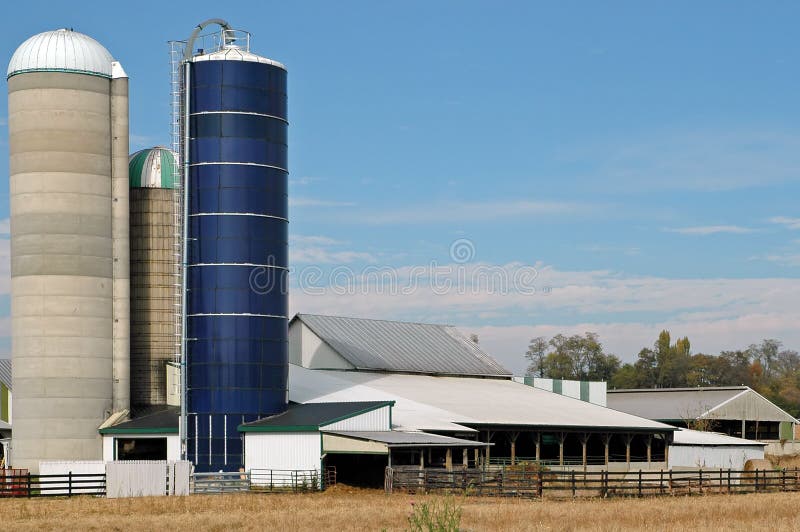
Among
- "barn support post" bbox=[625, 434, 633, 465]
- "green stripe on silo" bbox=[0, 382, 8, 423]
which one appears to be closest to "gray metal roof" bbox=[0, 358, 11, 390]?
"green stripe on silo" bbox=[0, 382, 8, 423]

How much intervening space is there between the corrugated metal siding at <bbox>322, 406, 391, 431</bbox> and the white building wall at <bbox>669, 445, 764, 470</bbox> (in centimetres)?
2763

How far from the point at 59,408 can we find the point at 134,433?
14.0 ft

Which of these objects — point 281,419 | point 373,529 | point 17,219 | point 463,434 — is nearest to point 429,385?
point 463,434

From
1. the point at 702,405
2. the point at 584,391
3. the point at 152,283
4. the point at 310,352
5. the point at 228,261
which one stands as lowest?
the point at 702,405

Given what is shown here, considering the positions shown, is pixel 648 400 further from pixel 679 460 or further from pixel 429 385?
pixel 429 385

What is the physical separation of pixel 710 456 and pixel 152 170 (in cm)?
4126

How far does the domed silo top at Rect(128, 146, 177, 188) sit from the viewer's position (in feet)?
228

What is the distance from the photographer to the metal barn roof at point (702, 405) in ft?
332

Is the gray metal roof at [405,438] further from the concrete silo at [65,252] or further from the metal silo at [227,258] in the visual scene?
the concrete silo at [65,252]

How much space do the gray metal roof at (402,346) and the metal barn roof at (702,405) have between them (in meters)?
18.0

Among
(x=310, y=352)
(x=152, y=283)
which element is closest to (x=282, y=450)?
(x=152, y=283)

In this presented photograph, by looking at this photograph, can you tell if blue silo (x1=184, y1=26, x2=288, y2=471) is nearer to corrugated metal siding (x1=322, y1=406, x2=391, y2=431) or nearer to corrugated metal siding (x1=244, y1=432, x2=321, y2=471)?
Answer: corrugated metal siding (x1=244, y1=432, x2=321, y2=471)

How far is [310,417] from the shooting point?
58156mm

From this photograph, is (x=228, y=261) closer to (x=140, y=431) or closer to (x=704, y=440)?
(x=140, y=431)
